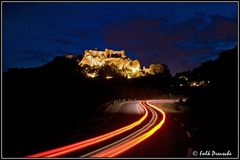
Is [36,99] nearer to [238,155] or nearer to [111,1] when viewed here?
[111,1]

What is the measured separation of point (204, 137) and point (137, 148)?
4848 mm

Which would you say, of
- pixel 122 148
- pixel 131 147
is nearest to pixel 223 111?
pixel 131 147

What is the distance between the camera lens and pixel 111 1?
1623cm

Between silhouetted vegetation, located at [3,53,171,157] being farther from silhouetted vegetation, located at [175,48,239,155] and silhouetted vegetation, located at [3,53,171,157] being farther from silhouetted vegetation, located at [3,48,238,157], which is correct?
silhouetted vegetation, located at [175,48,239,155]

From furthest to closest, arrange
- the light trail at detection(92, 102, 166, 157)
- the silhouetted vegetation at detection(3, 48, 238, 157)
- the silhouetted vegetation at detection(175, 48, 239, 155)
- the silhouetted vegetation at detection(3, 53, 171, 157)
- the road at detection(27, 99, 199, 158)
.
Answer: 1. the silhouetted vegetation at detection(3, 53, 171, 157)
2. the silhouetted vegetation at detection(3, 48, 238, 157)
3. the silhouetted vegetation at detection(175, 48, 239, 155)
4. the road at detection(27, 99, 199, 158)
5. the light trail at detection(92, 102, 166, 157)

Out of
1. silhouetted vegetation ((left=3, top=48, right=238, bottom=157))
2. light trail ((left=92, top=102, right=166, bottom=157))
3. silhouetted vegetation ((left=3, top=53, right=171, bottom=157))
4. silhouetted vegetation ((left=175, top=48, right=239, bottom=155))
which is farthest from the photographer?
silhouetted vegetation ((left=3, top=53, right=171, bottom=157))

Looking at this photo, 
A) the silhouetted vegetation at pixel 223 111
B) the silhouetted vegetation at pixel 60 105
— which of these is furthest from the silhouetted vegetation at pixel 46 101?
the silhouetted vegetation at pixel 223 111

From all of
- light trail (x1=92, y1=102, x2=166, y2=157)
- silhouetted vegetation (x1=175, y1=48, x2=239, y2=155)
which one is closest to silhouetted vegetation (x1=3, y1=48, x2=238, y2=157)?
silhouetted vegetation (x1=175, y1=48, x2=239, y2=155)

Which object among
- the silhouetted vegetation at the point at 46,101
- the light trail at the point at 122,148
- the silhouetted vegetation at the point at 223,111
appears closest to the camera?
the light trail at the point at 122,148

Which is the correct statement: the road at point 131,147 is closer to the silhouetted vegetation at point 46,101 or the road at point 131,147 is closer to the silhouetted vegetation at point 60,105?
the silhouetted vegetation at point 60,105

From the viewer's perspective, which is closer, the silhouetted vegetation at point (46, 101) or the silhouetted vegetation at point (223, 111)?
Result: the silhouetted vegetation at point (223, 111)

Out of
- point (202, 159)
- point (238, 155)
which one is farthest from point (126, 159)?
point (238, 155)

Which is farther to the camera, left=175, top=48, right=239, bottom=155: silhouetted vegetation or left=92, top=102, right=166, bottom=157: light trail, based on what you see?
left=175, top=48, right=239, bottom=155: silhouetted vegetation

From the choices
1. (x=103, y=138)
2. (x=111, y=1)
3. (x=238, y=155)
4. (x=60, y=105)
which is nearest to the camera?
(x=238, y=155)
